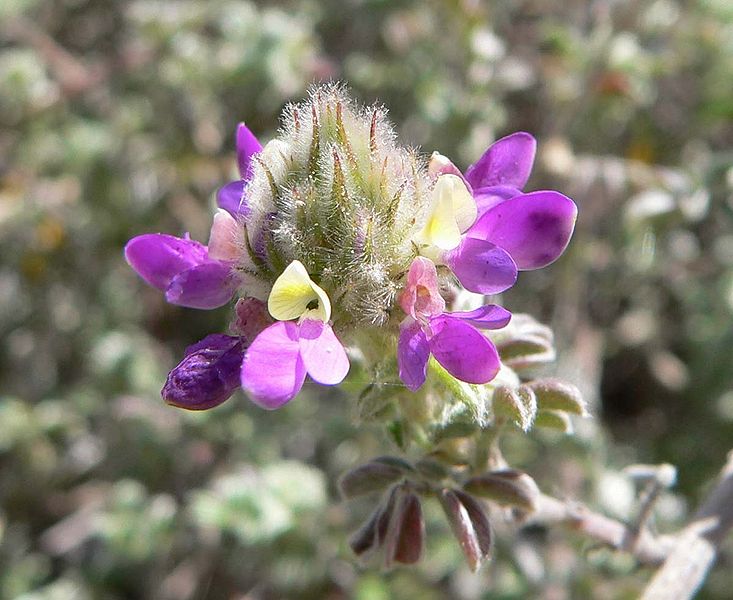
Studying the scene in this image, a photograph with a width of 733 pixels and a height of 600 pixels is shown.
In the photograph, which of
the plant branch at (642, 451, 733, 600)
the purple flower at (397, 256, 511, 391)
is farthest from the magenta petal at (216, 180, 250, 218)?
the plant branch at (642, 451, 733, 600)

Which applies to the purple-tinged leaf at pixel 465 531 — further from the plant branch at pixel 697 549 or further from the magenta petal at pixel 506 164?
the magenta petal at pixel 506 164

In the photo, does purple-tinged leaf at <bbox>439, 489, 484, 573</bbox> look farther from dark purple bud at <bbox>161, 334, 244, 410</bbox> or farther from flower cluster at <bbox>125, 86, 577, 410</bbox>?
dark purple bud at <bbox>161, 334, 244, 410</bbox>

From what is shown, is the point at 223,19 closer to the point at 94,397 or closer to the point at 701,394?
the point at 94,397

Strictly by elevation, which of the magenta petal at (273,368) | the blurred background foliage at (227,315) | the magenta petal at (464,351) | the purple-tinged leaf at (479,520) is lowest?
the blurred background foliage at (227,315)

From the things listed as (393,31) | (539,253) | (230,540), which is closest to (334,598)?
(230,540)

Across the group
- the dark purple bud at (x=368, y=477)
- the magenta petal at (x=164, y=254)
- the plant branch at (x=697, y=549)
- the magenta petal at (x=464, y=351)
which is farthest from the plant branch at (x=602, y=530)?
the magenta petal at (x=164, y=254)

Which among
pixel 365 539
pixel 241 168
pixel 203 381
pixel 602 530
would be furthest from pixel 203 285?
pixel 602 530
